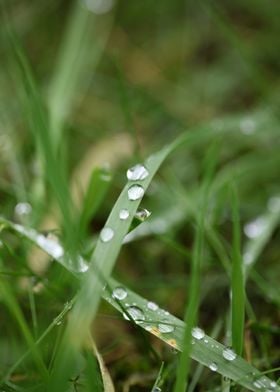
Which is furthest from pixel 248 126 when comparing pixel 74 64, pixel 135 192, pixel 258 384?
pixel 258 384

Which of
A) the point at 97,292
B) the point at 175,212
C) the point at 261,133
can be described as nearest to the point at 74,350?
the point at 97,292

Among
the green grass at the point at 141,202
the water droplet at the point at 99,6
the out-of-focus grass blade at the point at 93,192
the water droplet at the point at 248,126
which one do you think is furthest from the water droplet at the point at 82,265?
the water droplet at the point at 99,6

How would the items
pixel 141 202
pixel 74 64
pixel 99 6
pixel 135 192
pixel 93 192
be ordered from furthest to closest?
pixel 99 6, pixel 74 64, pixel 141 202, pixel 93 192, pixel 135 192

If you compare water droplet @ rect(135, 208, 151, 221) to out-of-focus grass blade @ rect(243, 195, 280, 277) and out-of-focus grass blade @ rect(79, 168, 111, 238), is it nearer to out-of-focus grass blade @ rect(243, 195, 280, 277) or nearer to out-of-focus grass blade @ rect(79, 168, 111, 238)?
out-of-focus grass blade @ rect(79, 168, 111, 238)

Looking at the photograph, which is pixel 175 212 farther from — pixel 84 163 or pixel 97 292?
pixel 97 292

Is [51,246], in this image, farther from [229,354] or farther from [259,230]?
[259,230]
